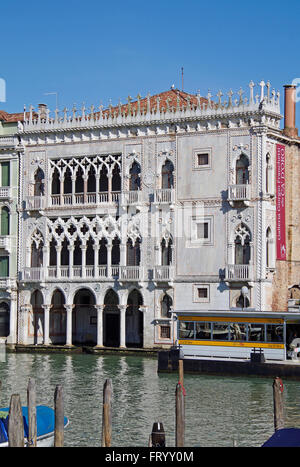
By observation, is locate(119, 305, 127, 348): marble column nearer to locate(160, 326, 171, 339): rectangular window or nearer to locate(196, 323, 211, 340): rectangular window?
locate(160, 326, 171, 339): rectangular window

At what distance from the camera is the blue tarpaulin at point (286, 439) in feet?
56.0

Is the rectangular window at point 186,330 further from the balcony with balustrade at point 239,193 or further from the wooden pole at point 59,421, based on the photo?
the wooden pole at point 59,421

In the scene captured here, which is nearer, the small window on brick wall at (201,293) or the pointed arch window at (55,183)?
the small window on brick wall at (201,293)

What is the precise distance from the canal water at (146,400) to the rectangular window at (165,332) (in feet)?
8.51

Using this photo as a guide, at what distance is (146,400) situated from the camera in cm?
2958

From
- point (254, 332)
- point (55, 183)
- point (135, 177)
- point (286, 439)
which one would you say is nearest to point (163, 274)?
point (135, 177)

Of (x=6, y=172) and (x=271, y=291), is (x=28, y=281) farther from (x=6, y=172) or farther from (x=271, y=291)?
(x=271, y=291)

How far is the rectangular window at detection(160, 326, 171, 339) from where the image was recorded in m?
43.9

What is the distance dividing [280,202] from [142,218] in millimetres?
6100

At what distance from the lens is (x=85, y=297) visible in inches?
1917

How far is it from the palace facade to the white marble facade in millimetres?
52

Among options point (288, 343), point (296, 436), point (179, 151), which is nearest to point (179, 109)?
point (179, 151)

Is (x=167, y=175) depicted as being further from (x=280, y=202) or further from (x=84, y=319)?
(x=84, y=319)

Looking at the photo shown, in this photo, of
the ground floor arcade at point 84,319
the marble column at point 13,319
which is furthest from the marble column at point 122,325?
the marble column at point 13,319
